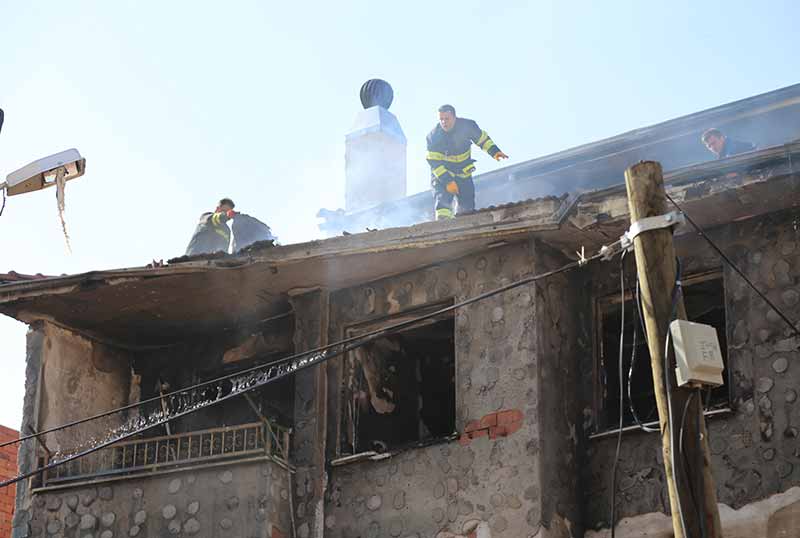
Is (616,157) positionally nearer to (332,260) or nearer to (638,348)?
(638,348)

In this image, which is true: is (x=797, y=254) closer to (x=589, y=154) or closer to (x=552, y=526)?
(x=552, y=526)

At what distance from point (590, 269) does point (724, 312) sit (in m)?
1.53

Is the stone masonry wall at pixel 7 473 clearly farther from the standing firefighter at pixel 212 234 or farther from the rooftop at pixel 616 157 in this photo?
the rooftop at pixel 616 157

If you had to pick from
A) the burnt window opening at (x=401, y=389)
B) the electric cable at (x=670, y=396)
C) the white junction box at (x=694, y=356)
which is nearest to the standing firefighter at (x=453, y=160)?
the burnt window opening at (x=401, y=389)

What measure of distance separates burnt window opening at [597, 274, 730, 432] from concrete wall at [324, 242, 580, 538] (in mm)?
398

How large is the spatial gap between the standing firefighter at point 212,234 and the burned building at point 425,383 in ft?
4.83

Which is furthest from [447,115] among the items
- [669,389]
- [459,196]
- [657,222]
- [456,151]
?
[669,389]

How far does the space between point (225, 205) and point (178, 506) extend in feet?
17.0

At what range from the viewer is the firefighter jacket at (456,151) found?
1777 cm

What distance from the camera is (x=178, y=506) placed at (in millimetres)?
15094

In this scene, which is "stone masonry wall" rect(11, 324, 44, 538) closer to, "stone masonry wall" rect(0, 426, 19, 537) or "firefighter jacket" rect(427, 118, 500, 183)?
"stone masonry wall" rect(0, 426, 19, 537)

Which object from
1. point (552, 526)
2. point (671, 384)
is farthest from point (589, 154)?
point (671, 384)

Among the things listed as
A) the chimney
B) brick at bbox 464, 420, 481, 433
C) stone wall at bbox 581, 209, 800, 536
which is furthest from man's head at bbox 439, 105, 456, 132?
the chimney

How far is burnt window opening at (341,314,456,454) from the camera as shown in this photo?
15719mm
